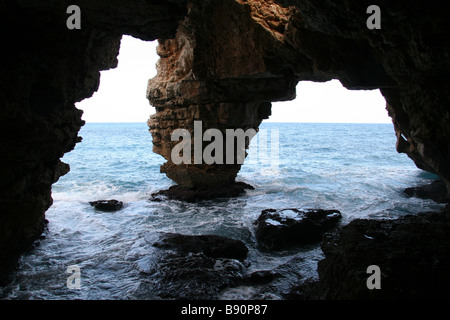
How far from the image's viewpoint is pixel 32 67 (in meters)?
4.93

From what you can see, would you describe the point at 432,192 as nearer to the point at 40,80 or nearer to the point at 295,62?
the point at 295,62

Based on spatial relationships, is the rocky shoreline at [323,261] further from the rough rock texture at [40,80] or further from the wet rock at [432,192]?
the wet rock at [432,192]

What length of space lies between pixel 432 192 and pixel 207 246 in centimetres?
946

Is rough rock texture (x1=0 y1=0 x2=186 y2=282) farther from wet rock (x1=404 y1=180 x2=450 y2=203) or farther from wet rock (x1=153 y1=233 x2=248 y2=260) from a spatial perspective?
wet rock (x1=404 y1=180 x2=450 y2=203)

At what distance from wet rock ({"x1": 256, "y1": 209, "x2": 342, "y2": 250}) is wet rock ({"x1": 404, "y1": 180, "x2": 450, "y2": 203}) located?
17.9 ft

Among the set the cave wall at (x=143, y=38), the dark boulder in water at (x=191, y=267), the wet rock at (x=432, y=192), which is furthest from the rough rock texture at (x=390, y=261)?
the wet rock at (x=432, y=192)

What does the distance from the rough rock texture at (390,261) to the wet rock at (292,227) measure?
97.0 inches

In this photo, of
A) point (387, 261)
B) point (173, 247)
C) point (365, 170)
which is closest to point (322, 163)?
point (365, 170)

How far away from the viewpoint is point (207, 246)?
6766mm

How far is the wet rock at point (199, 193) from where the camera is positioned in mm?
12009

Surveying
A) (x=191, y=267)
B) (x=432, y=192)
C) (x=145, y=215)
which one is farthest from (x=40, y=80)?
(x=432, y=192)

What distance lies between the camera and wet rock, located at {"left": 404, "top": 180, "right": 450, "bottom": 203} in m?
11.3
